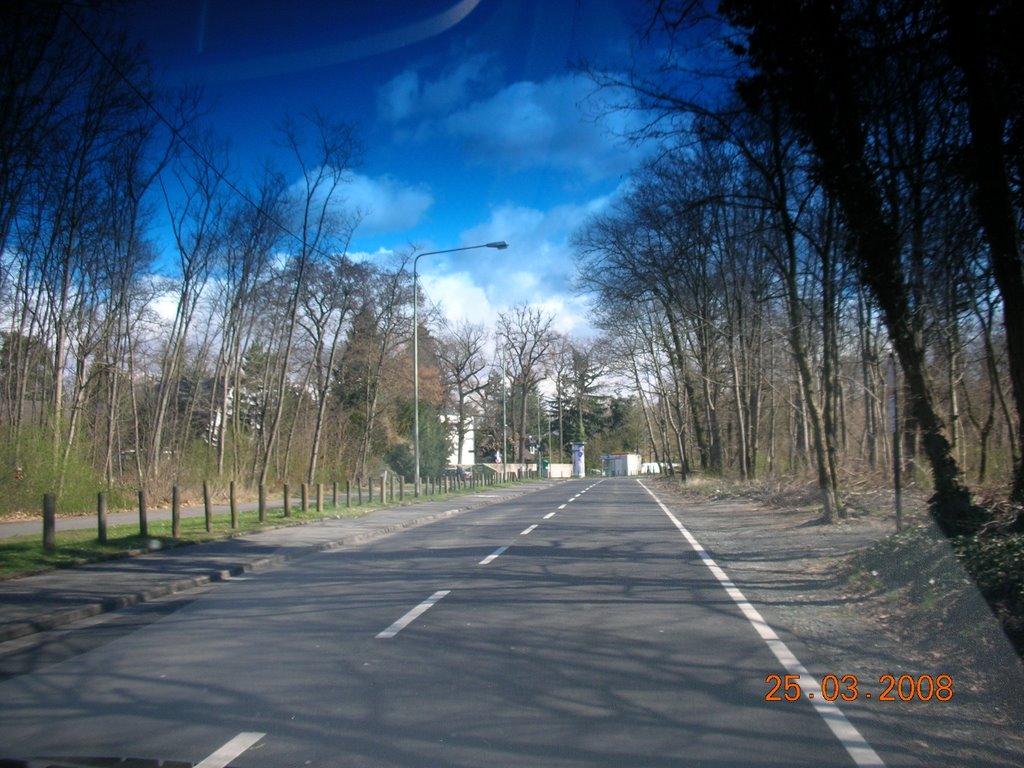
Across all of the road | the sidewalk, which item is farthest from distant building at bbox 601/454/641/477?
the road

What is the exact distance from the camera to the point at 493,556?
13836 millimetres

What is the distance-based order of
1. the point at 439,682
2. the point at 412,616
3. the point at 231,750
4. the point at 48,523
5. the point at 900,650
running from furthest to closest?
1. the point at 48,523
2. the point at 412,616
3. the point at 900,650
4. the point at 439,682
5. the point at 231,750

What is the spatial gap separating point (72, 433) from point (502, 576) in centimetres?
1741

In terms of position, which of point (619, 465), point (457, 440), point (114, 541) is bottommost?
point (619, 465)

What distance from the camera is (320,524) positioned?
2156cm

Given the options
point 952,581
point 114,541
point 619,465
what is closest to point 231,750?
point 952,581

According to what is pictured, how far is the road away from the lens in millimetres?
4789

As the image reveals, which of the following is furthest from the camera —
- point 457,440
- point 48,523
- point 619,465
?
point 619,465

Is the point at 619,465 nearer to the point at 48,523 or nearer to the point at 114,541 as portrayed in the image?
the point at 114,541

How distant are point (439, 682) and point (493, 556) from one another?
7.72 meters

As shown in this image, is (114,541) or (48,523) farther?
(114,541)

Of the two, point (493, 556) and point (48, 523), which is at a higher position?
point (48, 523)

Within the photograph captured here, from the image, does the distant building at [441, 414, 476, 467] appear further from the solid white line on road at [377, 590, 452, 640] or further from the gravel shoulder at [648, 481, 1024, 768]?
the solid white line on road at [377, 590, 452, 640]

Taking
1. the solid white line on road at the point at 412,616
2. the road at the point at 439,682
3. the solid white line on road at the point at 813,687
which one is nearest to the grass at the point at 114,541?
the road at the point at 439,682
